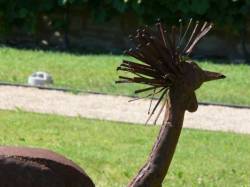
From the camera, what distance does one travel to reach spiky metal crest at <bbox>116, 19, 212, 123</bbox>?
2984mm

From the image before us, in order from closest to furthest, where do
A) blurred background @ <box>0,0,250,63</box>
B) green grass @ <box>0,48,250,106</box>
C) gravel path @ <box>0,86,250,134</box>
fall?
gravel path @ <box>0,86,250,134</box> < green grass @ <box>0,48,250,106</box> < blurred background @ <box>0,0,250,63</box>

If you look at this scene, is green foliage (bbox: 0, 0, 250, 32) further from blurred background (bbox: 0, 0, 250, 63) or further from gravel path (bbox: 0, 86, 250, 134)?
gravel path (bbox: 0, 86, 250, 134)

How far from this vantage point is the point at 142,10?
14328mm

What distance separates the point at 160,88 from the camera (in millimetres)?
3139

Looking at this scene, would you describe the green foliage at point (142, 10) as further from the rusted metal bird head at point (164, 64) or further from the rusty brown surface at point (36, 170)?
the rusty brown surface at point (36, 170)

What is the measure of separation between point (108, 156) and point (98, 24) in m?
8.66

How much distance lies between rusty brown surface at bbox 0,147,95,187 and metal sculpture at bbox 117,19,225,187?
8.6 inches

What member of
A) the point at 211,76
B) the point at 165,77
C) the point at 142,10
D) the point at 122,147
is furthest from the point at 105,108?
the point at 165,77

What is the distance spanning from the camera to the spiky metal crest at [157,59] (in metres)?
2.98

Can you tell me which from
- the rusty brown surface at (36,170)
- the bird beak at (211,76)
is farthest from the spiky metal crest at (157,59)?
the rusty brown surface at (36,170)

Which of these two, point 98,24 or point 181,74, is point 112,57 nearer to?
point 98,24

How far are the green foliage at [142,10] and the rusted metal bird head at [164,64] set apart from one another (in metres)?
10.8

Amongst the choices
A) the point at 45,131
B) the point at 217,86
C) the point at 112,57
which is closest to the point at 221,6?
the point at 112,57

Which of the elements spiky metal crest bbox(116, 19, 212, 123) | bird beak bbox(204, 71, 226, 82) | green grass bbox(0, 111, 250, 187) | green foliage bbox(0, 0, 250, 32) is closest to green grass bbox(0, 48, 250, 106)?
green foliage bbox(0, 0, 250, 32)
